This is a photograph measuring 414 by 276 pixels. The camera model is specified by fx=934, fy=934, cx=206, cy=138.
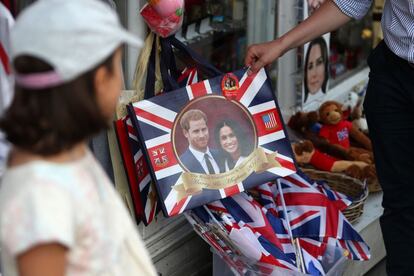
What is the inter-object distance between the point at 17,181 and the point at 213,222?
1.42 meters

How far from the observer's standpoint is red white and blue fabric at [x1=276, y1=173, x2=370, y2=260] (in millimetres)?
3422

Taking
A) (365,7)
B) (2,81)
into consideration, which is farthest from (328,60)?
(2,81)

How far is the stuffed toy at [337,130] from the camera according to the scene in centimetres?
427

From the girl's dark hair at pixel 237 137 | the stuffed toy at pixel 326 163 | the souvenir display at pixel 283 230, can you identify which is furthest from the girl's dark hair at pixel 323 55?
the girl's dark hair at pixel 237 137

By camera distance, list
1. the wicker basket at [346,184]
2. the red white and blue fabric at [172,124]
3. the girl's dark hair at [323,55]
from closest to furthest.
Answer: the red white and blue fabric at [172,124], the wicker basket at [346,184], the girl's dark hair at [323,55]

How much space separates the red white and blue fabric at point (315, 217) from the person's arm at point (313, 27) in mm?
543

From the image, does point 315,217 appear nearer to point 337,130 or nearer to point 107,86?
point 337,130

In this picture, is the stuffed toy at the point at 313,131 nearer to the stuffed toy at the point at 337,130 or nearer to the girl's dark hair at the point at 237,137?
the stuffed toy at the point at 337,130

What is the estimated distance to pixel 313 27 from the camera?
10.6ft

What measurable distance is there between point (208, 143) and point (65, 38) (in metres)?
1.33

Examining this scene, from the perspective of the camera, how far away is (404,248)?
3.40 meters

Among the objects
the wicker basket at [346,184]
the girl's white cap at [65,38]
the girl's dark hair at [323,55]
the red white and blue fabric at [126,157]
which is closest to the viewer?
the girl's white cap at [65,38]

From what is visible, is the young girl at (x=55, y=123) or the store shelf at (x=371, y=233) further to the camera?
the store shelf at (x=371, y=233)

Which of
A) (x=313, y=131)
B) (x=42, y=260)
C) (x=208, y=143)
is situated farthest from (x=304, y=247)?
(x=42, y=260)
